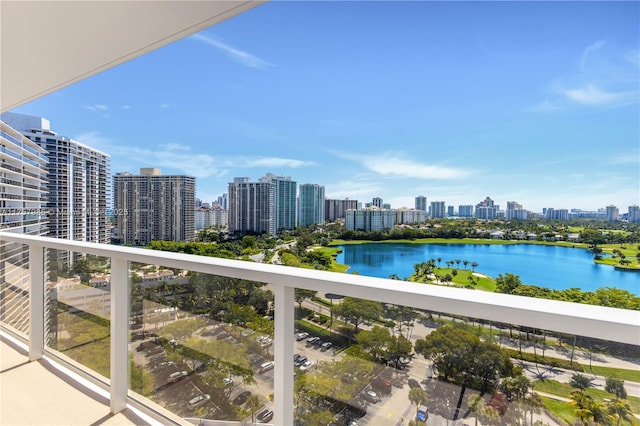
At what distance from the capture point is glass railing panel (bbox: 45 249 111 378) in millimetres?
1978

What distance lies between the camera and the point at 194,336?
1.65 metres

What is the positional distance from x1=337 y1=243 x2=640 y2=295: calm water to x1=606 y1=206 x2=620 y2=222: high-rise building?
70 centimetres

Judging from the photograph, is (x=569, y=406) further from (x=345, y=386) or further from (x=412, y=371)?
(x=345, y=386)

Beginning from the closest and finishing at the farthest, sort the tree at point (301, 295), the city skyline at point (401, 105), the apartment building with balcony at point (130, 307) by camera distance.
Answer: the apartment building with balcony at point (130, 307) → the tree at point (301, 295) → the city skyline at point (401, 105)

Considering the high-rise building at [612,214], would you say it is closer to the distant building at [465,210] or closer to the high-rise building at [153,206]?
the distant building at [465,210]

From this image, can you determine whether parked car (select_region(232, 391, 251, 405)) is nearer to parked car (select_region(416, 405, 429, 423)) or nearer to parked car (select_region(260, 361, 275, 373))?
parked car (select_region(260, 361, 275, 373))

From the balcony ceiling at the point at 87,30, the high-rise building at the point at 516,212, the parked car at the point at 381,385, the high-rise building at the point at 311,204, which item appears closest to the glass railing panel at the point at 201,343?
the parked car at the point at 381,385

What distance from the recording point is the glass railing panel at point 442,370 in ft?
2.66

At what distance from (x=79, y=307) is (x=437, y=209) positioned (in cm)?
1041

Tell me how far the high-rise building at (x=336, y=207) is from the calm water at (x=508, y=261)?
2199mm

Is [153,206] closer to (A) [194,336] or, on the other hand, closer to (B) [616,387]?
(A) [194,336]

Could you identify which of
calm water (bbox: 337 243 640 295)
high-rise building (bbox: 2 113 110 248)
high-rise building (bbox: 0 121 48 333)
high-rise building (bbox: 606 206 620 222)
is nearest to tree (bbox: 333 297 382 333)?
calm water (bbox: 337 243 640 295)

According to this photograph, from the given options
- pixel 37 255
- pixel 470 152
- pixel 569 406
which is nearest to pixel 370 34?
pixel 470 152

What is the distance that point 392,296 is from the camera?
104cm
